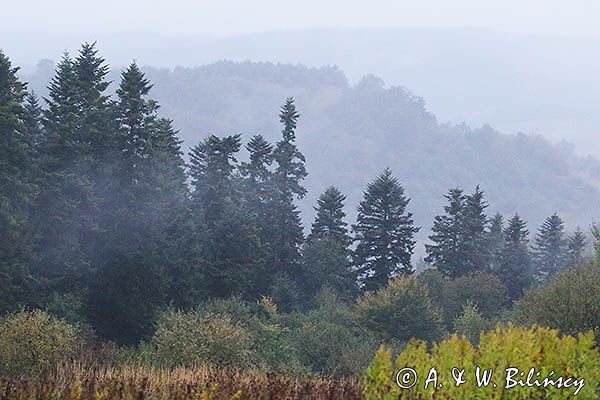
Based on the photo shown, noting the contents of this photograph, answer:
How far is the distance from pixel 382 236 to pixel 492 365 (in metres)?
42.3

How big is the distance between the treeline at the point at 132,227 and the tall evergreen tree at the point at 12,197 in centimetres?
7

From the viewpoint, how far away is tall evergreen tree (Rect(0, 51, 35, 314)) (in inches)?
1211

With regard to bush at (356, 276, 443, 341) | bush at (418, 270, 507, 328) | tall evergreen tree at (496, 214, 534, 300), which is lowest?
bush at (356, 276, 443, 341)

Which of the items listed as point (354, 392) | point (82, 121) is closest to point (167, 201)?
point (82, 121)

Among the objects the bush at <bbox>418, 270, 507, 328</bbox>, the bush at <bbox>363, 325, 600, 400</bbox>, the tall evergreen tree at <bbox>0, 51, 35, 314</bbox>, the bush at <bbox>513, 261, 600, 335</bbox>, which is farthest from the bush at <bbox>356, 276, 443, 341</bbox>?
Result: the bush at <bbox>363, 325, 600, 400</bbox>

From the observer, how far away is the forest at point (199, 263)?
22.4 m

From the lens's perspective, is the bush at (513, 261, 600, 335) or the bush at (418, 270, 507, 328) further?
the bush at (418, 270, 507, 328)

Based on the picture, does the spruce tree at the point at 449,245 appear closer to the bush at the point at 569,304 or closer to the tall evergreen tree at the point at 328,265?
the tall evergreen tree at the point at 328,265

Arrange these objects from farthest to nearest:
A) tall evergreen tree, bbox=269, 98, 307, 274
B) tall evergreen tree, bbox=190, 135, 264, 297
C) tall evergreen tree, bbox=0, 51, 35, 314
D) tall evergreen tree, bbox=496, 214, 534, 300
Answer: tall evergreen tree, bbox=496, 214, 534, 300 < tall evergreen tree, bbox=269, 98, 307, 274 < tall evergreen tree, bbox=190, 135, 264, 297 < tall evergreen tree, bbox=0, 51, 35, 314

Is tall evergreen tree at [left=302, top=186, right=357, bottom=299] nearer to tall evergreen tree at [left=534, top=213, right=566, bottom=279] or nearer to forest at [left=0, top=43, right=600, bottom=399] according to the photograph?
forest at [left=0, top=43, right=600, bottom=399]

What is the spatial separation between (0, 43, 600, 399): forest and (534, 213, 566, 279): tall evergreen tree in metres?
4.65

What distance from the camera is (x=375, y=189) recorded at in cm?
5384

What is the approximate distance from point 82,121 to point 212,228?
975cm

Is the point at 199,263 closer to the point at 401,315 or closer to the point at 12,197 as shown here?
the point at 12,197
